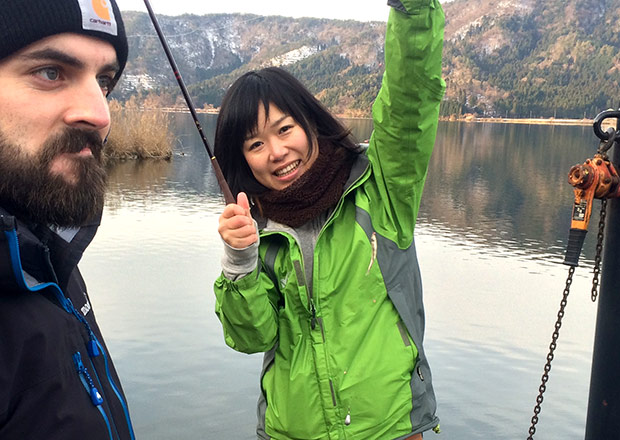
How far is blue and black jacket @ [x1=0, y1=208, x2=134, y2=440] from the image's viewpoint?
3.37 feet

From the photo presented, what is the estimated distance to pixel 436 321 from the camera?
5.82 metres

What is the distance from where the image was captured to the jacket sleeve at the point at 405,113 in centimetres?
179

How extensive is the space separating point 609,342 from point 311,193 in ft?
4.98

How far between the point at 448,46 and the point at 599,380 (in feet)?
483

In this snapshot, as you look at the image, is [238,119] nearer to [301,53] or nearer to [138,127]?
[138,127]

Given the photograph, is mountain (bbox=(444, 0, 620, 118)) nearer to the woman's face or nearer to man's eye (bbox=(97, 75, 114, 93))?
the woman's face

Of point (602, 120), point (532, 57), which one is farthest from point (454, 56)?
point (602, 120)

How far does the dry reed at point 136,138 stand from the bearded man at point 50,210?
61.7 ft

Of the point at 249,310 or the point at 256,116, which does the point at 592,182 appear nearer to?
the point at 256,116

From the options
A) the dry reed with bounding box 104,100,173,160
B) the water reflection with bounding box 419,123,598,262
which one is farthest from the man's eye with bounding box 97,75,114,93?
the dry reed with bounding box 104,100,173,160

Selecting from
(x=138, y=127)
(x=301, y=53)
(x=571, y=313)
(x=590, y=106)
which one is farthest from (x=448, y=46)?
(x=571, y=313)

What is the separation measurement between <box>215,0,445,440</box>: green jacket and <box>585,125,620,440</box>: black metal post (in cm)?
97

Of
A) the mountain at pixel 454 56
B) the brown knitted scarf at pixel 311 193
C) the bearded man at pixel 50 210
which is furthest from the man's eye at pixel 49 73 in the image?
the mountain at pixel 454 56

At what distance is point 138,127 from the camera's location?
20.5m
